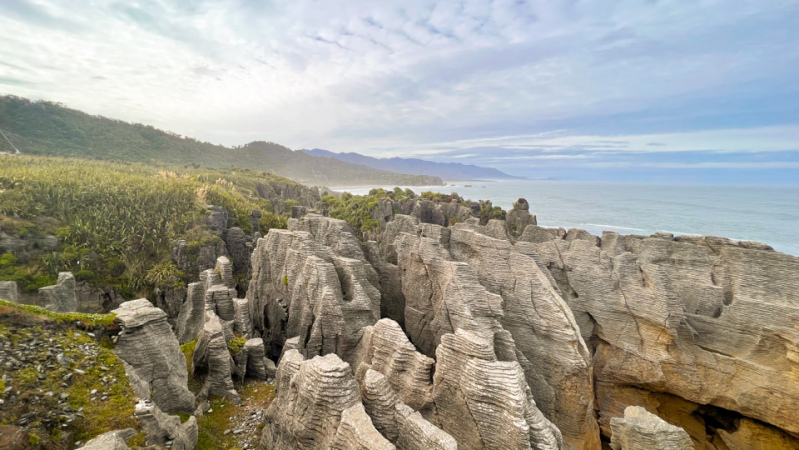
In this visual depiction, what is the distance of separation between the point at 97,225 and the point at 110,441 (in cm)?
2948

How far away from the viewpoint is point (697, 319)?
1480 cm

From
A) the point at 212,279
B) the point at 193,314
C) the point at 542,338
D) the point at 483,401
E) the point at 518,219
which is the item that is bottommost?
the point at 193,314

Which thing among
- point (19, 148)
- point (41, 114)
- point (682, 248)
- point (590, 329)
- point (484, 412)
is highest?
point (41, 114)

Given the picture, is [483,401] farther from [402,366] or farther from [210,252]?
[210,252]

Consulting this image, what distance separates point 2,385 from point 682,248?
2553 centimetres

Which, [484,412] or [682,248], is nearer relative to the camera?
[484,412]

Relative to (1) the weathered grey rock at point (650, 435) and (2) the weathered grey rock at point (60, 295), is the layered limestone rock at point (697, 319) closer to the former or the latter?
(1) the weathered grey rock at point (650, 435)

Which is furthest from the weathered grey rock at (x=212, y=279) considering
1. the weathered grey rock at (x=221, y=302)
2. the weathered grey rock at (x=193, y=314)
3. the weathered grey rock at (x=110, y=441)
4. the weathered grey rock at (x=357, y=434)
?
the weathered grey rock at (x=357, y=434)

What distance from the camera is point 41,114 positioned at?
323ft

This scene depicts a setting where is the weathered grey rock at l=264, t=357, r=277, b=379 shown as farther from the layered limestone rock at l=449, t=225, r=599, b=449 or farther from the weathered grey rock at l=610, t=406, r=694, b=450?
the weathered grey rock at l=610, t=406, r=694, b=450

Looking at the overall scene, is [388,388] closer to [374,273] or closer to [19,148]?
[374,273]

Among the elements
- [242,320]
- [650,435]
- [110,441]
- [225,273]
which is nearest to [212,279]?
[225,273]

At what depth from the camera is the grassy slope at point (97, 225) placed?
961 inches

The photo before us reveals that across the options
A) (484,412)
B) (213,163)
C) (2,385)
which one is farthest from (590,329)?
(213,163)
